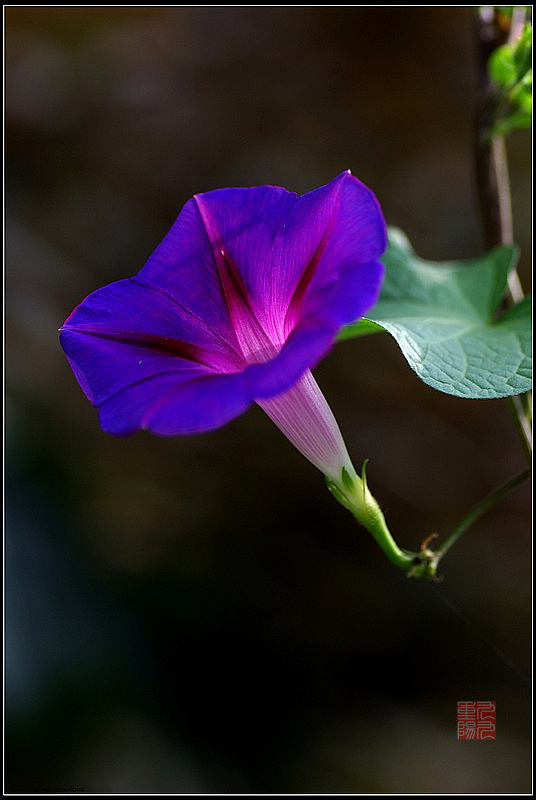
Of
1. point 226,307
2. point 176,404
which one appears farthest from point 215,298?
point 176,404

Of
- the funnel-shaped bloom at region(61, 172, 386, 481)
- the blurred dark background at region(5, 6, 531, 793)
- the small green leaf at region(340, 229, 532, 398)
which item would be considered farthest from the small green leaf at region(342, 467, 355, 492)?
the blurred dark background at region(5, 6, 531, 793)

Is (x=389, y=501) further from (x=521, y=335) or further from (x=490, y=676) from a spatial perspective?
(x=521, y=335)

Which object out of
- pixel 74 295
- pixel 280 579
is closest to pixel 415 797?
pixel 280 579

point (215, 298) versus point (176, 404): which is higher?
point (215, 298)

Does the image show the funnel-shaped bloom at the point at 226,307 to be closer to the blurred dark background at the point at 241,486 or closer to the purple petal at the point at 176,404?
the purple petal at the point at 176,404

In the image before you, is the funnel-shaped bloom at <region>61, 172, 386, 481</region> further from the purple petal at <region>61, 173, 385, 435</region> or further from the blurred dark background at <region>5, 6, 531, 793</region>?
the blurred dark background at <region>5, 6, 531, 793</region>

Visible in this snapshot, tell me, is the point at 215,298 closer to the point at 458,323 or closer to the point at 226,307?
the point at 226,307

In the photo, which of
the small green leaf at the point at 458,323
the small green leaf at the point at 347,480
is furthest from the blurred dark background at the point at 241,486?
the small green leaf at the point at 347,480
